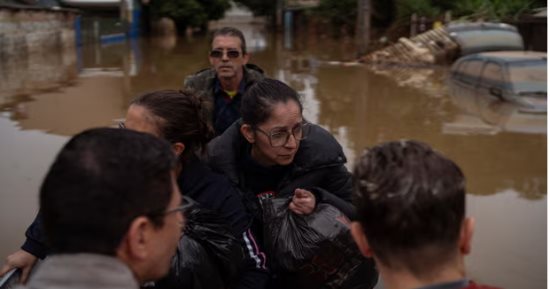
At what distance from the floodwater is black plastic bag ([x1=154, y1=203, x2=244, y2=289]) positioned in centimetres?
289

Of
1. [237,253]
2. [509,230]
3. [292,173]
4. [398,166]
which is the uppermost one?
[398,166]

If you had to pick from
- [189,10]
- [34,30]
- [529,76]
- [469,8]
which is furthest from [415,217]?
[189,10]

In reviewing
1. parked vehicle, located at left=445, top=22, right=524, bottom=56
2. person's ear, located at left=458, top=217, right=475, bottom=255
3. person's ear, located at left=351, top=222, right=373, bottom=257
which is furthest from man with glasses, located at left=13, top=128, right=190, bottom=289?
parked vehicle, located at left=445, top=22, right=524, bottom=56

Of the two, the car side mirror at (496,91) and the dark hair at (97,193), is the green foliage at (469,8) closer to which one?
the car side mirror at (496,91)

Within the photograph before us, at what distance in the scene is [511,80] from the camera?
11516mm

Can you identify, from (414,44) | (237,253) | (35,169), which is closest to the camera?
(237,253)

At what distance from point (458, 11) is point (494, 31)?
248 inches

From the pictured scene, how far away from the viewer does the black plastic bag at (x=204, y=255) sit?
75.5 inches

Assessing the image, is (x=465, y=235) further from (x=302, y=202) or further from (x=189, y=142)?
(x=189, y=142)

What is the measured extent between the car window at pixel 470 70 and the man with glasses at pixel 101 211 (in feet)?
41.3

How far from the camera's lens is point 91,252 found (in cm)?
122

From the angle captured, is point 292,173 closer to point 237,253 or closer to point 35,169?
point 237,253

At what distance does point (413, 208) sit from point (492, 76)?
11.8m

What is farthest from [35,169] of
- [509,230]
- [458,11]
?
[458,11]
